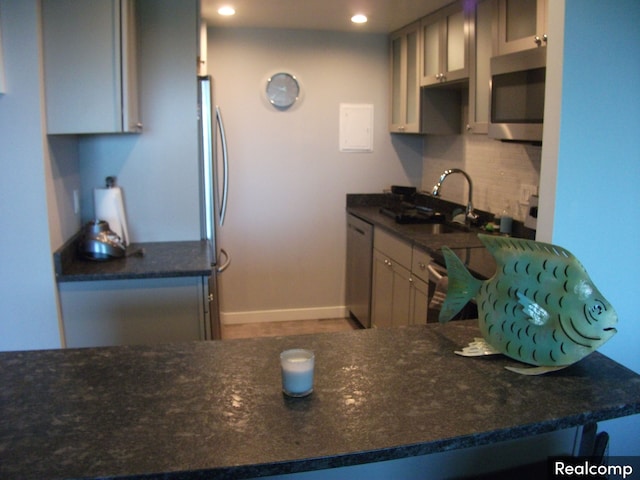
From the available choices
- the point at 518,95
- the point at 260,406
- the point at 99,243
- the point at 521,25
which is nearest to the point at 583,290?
the point at 260,406

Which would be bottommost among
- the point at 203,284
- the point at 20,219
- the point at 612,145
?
the point at 203,284

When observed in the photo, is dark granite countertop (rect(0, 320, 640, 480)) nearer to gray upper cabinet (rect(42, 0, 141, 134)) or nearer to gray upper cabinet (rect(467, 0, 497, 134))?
gray upper cabinet (rect(42, 0, 141, 134))

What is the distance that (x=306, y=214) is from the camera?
468 cm

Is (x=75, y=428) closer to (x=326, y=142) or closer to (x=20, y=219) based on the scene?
(x=20, y=219)

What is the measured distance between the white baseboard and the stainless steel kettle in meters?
1.91

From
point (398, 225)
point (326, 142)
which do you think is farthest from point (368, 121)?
point (398, 225)

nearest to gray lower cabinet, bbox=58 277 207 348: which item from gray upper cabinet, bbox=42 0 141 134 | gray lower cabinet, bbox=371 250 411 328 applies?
gray upper cabinet, bbox=42 0 141 134

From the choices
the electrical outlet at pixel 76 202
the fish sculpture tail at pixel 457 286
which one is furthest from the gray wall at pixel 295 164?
the fish sculpture tail at pixel 457 286

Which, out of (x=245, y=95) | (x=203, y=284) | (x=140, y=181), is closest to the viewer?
(x=203, y=284)

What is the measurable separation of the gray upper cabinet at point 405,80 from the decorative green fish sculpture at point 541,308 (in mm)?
2790

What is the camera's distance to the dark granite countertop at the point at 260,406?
107 cm

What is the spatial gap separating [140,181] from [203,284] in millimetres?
820

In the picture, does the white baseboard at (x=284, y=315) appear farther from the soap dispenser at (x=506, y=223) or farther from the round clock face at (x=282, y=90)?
the soap dispenser at (x=506, y=223)

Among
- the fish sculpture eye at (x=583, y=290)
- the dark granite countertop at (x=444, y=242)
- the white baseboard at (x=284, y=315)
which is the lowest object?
the white baseboard at (x=284, y=315)
